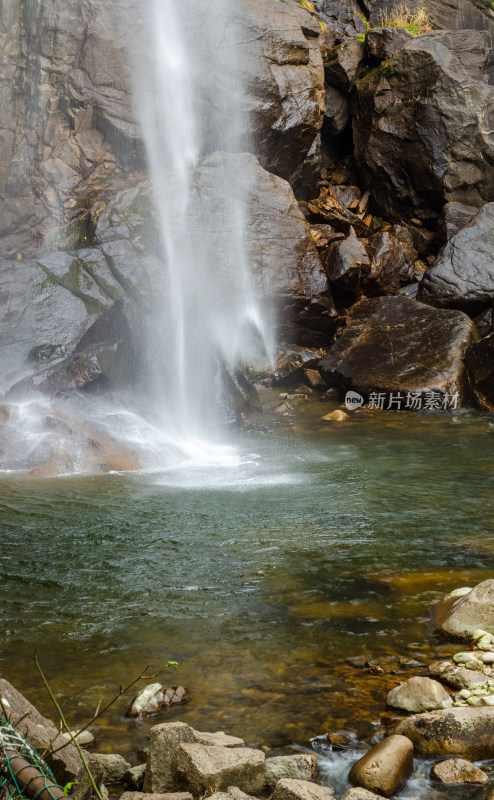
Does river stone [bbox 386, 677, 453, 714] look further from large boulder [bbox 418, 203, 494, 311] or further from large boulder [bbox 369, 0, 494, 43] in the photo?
large boulder [bbox 369, 0, 494, 43]

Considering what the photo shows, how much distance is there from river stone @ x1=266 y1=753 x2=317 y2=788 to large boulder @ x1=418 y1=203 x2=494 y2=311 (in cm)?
1341

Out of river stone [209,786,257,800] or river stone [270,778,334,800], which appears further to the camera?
river stone [270,778,334,800]

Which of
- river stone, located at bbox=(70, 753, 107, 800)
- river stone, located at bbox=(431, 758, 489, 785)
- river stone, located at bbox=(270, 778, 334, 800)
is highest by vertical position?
river stone, located at bbox=(70, 753, 107, 800)

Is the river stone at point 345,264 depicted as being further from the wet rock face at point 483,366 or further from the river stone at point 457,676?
the river stone at point 457,676

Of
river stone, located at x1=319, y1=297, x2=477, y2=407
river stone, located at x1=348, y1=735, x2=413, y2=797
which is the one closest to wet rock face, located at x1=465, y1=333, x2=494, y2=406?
river stone, located at x1=319, y1=297, x2=477, y2=407

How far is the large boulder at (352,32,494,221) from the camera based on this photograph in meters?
18.4

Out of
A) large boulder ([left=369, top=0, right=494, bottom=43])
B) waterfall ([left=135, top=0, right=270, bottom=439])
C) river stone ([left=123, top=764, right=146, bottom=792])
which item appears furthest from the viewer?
large boulder ([left=369, top=0, right=494, bottom=43])

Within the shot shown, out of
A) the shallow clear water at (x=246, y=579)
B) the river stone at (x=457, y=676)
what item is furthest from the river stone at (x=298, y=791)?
the river stone at (x=457, y=676)

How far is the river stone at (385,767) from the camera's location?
2889mm

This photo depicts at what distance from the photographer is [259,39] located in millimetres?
16969

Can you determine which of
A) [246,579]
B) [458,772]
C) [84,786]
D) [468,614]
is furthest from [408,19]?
[84,786]

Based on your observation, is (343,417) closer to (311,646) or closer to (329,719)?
(311,646)

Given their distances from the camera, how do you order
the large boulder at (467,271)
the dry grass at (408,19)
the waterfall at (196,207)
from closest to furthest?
1. the waterfall at (196,207)
2. the large boulder at (467,271)
3. the dry grass at (408,19)

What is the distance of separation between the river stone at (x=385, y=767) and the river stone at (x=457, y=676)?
70 centimetres
